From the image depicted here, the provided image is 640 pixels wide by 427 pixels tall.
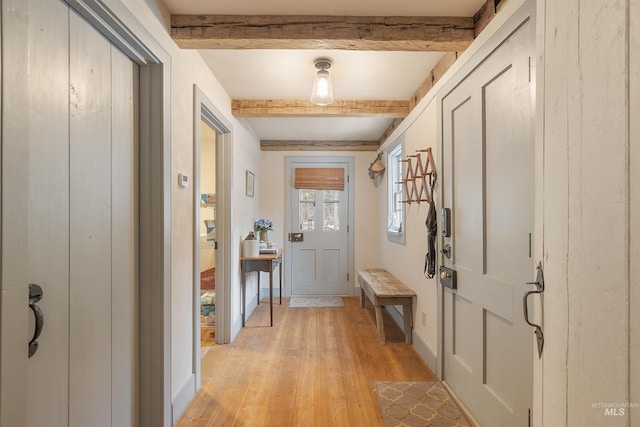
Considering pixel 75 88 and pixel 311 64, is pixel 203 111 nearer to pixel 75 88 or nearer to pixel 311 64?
pixel 311 64

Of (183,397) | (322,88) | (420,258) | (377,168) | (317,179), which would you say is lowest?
(183,397)

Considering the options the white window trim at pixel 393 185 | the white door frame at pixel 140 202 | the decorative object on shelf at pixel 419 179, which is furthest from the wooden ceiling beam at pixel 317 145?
the white door frame at pixel 140 202

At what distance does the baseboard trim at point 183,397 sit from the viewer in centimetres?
180

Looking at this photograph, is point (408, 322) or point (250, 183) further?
point (250, 183)

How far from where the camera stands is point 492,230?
1.62 m

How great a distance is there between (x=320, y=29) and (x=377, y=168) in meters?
2.74

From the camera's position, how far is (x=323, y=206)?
4.86 meters

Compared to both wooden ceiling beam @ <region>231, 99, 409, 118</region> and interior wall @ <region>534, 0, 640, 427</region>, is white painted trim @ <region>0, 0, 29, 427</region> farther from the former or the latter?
wooden ceiling beam @ <region>231, 99, 409, 118</region>

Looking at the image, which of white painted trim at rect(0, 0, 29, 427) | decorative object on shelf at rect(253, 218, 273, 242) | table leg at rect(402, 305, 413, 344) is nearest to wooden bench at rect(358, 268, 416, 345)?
table leg at rect(402, 305, 413, 344)

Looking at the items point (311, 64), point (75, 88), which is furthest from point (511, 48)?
point (75, 88)

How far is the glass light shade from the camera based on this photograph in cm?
242

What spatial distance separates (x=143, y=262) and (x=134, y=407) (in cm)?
74

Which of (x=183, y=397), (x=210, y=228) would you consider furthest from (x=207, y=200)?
(x=183, y=397)

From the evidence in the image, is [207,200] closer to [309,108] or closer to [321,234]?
[321,234]
